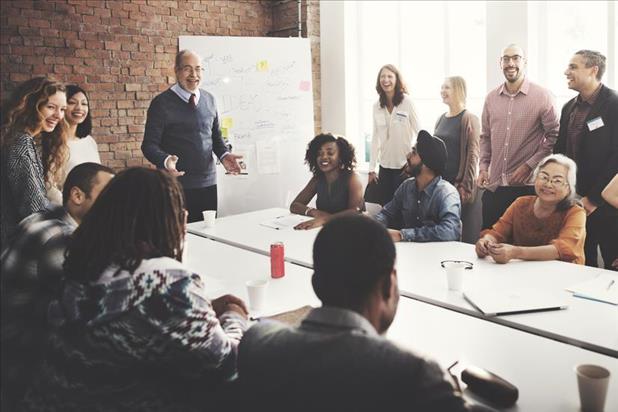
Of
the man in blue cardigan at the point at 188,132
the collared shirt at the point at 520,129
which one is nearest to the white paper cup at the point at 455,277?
the collared shirt at the point at 520,129

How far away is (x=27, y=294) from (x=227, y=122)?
161 inches

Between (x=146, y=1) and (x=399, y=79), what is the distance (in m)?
2.55

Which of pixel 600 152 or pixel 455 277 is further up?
pixel 600 152

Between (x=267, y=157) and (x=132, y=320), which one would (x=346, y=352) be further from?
(x=267, y=157)

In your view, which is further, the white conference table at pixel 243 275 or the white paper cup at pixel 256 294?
the white conference table at pixel 243 275

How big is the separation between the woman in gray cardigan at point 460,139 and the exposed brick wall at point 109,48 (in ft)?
8.81

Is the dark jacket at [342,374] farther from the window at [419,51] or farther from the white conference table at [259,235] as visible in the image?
the window at [419,51]

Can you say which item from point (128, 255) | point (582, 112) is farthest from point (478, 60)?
point (128, 255)

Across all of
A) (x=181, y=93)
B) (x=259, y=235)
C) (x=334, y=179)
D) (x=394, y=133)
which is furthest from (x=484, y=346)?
(x=394, y=133)

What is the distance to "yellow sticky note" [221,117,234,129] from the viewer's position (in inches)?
220

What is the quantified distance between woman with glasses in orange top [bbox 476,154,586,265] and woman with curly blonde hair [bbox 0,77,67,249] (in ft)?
7.07

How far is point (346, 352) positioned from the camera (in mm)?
1008

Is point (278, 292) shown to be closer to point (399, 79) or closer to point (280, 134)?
point (399, 79)

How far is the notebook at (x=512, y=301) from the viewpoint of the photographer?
1.96 meters
